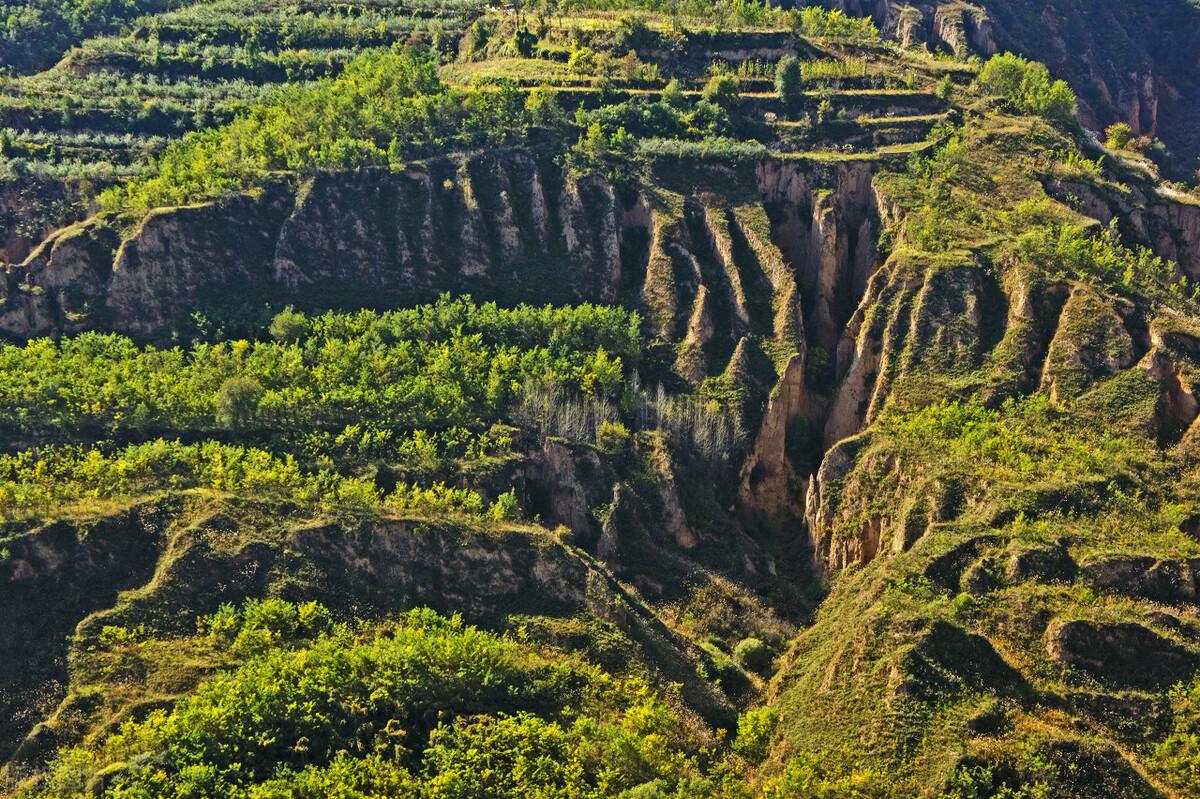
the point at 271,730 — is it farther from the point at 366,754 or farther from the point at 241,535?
the point at 241,535

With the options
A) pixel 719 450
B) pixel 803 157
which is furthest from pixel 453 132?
pixel 719 450

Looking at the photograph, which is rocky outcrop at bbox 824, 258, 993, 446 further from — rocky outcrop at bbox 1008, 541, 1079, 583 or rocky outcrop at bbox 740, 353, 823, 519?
rocky outcrop at bbox 1008, 541, 1079, 583

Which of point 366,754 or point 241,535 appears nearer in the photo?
point 366,754

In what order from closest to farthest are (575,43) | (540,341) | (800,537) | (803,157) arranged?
(800,537) < (540,341) < (803,157) < (575,43)

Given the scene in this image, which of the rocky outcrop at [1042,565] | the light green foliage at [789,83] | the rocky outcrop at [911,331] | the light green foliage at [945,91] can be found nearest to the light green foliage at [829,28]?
the light green foliage at [789,83]

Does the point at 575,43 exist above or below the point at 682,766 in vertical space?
above

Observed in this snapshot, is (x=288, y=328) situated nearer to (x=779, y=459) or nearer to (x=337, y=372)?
(x=337, y=372)

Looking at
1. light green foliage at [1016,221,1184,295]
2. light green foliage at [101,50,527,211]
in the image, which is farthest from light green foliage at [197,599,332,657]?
light green foliage at [1016,221,1184,295]
